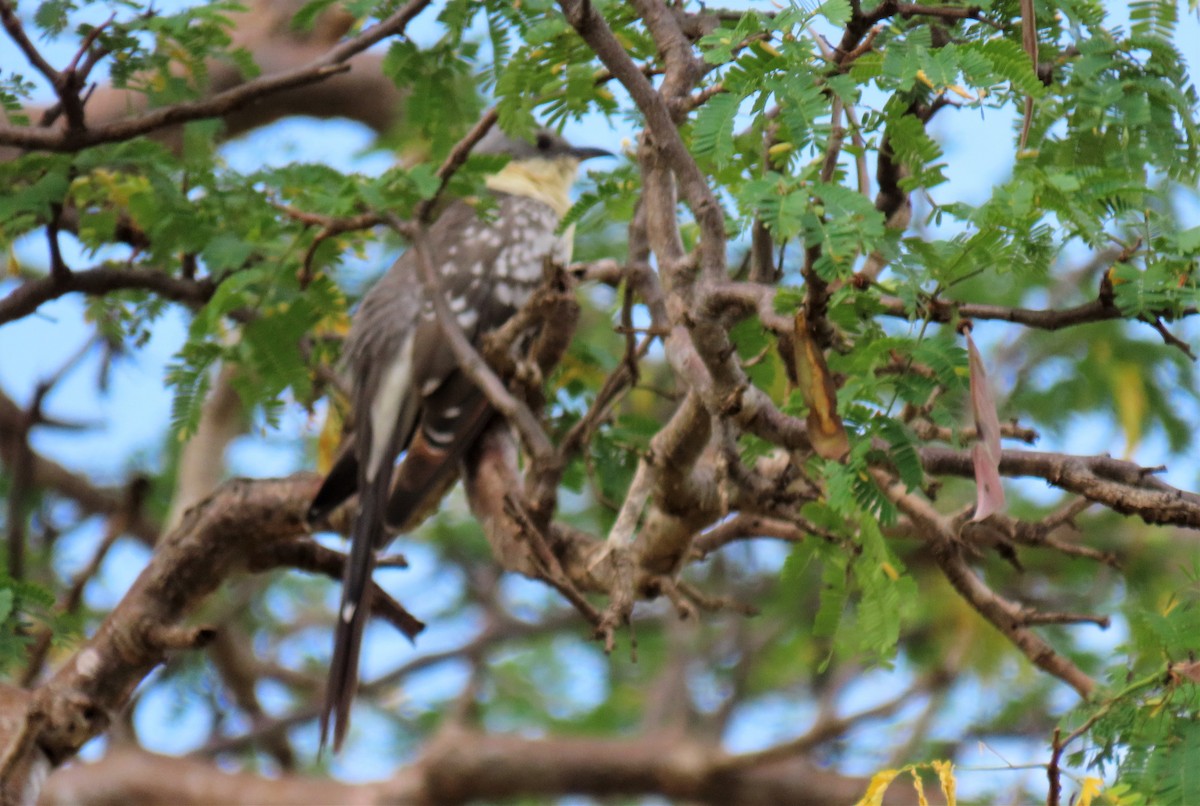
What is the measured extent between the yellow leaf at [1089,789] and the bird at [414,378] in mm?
2058

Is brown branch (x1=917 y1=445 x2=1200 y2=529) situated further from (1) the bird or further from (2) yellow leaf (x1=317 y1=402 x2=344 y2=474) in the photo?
→ (2) yellow leaf (x1=317 y1=402 x2=344 y2=474)

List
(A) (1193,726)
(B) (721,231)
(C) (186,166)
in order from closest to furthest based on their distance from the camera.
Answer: (A) (1193,726) < (B) (721,231) < (C) (186,166)

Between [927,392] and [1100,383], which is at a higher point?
[1100,383]

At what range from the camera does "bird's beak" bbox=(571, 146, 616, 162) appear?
6035 mm

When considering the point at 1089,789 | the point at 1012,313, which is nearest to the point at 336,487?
the point at 1012,313

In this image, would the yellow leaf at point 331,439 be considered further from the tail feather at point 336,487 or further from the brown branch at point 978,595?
→ the brown branch at point 978,595

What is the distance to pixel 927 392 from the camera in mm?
2404

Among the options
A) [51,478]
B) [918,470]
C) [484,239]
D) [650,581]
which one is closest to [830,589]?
[650,581]

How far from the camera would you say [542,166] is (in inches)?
234

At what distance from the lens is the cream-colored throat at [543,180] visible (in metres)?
5.75

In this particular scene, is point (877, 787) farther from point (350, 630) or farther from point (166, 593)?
point (166, 593)

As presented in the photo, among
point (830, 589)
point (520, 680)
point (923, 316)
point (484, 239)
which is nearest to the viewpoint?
point (923, 316)

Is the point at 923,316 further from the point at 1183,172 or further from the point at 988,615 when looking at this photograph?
the point at 988,615

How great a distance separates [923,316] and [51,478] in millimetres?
5121
